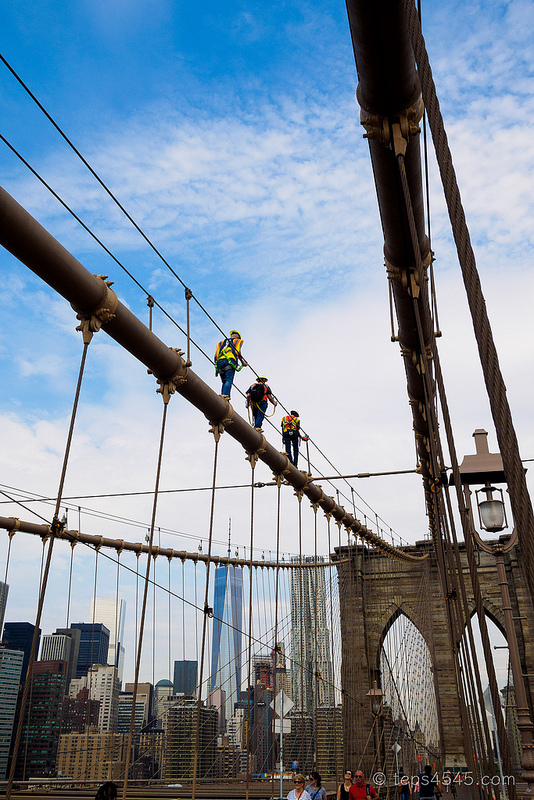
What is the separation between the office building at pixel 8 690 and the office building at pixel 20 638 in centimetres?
46

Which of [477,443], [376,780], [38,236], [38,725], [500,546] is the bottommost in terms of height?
[376,780]

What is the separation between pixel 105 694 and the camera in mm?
13859

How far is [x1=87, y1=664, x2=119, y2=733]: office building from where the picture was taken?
39.3 ft

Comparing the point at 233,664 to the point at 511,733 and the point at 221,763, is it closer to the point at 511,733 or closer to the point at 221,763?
the point at 221,763

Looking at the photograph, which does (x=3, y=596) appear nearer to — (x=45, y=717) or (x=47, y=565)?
(x=45, y=717)

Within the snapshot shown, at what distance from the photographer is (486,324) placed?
79.8 inches

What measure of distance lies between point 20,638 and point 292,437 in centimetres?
758

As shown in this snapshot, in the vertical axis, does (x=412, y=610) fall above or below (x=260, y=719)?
above

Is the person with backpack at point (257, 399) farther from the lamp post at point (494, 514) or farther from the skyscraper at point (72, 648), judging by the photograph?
the skyscraper at point (72, 648)

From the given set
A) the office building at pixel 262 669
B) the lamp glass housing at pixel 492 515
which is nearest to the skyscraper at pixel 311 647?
the office building at pixel 262 669

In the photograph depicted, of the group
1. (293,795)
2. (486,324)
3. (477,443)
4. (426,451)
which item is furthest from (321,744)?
(486,324)

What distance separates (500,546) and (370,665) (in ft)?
64.2

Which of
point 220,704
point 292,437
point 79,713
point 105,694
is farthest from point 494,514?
point 220,704

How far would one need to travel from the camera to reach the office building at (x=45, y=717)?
11562 mm
